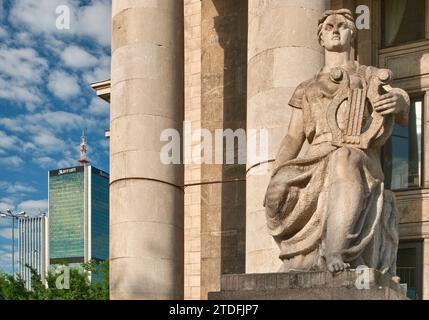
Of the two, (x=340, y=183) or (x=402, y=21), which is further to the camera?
(x=402, y=21)

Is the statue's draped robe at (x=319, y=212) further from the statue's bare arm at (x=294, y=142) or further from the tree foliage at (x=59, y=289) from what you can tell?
the tree foliage at (x=59, y=289)

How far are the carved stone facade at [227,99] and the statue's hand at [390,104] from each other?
7191mm

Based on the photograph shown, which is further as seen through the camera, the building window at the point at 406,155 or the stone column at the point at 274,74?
the building window at the point at 406,155

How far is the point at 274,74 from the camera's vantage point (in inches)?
706

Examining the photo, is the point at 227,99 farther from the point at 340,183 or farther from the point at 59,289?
the point at 59,289

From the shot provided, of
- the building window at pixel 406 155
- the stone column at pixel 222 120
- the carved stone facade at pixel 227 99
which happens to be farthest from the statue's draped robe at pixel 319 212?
the stone column at pixel 222 120

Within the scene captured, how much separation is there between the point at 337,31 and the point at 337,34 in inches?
1.8

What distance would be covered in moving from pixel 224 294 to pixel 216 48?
62.8 ft

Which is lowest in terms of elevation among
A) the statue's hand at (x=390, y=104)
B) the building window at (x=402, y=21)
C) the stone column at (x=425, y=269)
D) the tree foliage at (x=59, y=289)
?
the tree foliage at (x=59, y=289)

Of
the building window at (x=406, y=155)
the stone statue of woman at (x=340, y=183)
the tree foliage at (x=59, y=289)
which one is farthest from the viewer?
→ the tree foliage at (x=59, y=289)

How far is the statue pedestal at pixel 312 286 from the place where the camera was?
28.9 ft

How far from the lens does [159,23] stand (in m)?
21.4

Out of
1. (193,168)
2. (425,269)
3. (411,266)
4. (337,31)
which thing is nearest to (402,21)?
(411,266)

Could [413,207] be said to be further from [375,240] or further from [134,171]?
[375,240]
